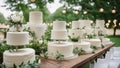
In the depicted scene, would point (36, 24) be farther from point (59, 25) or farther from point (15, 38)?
point (15, 38)

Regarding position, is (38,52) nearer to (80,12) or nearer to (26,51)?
(26,51)

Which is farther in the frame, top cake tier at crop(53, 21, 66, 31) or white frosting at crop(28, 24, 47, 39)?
white frosting at crop(28, 24, 47, 39)

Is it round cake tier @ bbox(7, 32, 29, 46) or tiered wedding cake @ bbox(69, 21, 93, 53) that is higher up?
round cake tier @ bbox(7, 32, 29, 46)

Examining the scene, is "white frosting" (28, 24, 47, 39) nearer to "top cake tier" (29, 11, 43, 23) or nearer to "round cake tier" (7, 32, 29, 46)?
"top cake tier" (29, 11, 43, 23)

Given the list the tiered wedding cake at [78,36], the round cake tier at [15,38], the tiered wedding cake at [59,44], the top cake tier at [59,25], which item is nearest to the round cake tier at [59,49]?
the tiered wedding cake at [59,44]

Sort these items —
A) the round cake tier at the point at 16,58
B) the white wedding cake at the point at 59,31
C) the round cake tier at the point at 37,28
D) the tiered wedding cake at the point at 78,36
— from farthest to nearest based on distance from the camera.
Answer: the tiered wedding cake at the point at 78,36 → the round cake tier at the point at 37,28 → the white wedding cake at the point at 59,31 → the round cake tier at the point at 16,58

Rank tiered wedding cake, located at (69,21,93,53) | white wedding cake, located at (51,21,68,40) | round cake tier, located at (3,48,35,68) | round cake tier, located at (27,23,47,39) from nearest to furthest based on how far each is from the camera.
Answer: round cake tier, located at (3,48,35,68), white wedding cake, located at (51,21,68,40), round cake tier, located at (27,23,47,39), tiered wedding cake, located at (69,21,93,53)

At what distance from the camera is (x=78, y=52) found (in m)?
6.05

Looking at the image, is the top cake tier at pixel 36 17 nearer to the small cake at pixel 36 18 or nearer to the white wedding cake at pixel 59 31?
the small cake at pixel 36 18

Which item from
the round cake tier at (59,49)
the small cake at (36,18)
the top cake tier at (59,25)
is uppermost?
the small cake at (36,18)

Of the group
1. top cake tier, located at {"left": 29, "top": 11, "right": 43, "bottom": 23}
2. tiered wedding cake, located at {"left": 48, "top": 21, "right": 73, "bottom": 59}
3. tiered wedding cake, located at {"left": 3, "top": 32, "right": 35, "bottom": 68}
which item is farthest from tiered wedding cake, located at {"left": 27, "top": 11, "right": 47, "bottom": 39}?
tiered wedding cake, located at {"left": 3, "top": 32, "right": 35, "bottom": 68}

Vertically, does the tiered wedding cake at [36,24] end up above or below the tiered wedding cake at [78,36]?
above

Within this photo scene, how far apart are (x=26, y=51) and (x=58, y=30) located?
123 centimetres

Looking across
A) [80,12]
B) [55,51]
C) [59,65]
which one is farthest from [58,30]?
[80,12]
